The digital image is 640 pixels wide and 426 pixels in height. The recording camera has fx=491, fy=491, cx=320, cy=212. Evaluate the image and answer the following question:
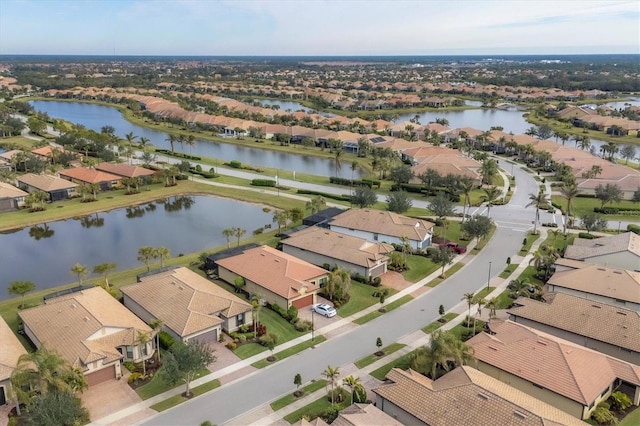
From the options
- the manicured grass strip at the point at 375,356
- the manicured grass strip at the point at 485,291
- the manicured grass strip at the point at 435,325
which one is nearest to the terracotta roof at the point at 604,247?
the manicured grass strip at the point at 485,291

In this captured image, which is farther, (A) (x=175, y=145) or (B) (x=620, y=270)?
(A) (x=175, y=145)

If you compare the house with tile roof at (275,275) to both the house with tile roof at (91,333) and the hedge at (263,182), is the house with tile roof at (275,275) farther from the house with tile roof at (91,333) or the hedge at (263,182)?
the hedge at (263,182)

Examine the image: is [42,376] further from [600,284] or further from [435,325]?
[600,284]

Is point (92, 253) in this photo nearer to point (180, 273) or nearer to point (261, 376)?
point (180, 273)

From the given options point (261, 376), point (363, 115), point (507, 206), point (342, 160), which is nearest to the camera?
point (261, 376)

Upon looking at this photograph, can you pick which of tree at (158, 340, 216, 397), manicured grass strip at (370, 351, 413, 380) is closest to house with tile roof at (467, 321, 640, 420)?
manicured grass strip at (370, 351, 413, 380)

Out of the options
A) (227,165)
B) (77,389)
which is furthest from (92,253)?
(227,165)
